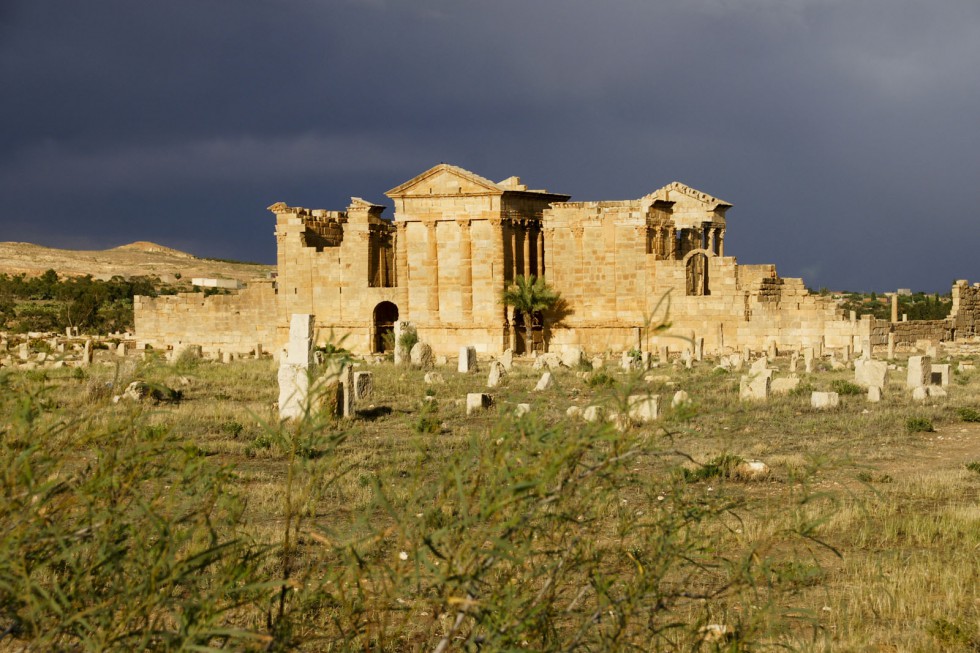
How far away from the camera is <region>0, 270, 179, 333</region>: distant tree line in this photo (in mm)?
47812

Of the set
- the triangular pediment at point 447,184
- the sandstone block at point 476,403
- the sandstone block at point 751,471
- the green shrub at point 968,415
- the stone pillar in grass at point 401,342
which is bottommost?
the sandstone block at point 751,471

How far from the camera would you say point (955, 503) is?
31.3ft

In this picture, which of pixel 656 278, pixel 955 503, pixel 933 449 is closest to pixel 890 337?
pixel 656 278

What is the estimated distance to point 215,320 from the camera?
115 ft

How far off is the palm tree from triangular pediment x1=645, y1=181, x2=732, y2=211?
26.9ft

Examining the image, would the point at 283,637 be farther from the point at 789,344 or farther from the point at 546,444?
the point at 789,344

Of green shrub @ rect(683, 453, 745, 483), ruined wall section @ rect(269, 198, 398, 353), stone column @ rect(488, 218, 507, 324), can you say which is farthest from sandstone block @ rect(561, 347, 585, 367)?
green shrub @ rect(683, 453, 745, 483)

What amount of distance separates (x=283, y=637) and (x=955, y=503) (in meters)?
7.55

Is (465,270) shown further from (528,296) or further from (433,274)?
(528,296)

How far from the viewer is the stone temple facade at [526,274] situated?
28.9 meters

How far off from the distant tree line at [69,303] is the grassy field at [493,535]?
3544 cm

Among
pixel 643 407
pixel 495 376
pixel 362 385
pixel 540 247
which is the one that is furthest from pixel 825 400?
pixel 540 247

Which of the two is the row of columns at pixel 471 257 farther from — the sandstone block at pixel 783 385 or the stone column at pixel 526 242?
the sandstone block at pixel 783 385

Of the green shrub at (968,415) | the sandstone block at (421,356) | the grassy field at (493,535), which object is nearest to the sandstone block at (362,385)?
the grassy field at (493,535)
